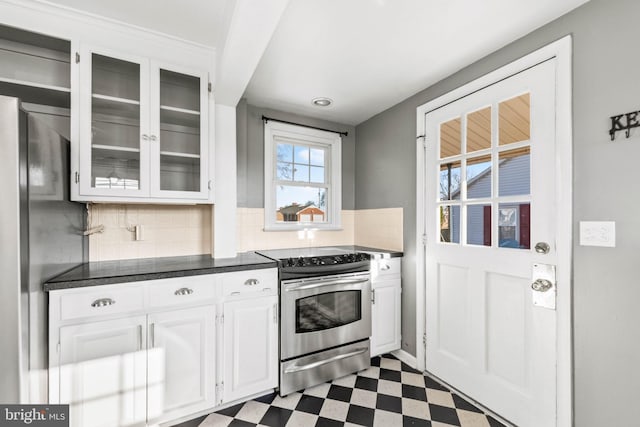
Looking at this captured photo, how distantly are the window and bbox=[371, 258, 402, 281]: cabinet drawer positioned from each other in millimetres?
831

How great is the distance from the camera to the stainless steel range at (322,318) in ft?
6.73

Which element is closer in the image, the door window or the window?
the door window

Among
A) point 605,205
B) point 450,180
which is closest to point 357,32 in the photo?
point 450,180

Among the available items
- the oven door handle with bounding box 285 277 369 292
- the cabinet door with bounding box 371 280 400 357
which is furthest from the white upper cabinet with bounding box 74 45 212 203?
the cabinet door with bounding box 371 280 400 357

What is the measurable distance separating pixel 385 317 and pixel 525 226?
4.42 ft

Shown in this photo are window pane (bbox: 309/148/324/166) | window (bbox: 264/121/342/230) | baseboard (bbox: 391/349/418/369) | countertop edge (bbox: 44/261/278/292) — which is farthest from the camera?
window pane (bbox: 309/148/324/166)

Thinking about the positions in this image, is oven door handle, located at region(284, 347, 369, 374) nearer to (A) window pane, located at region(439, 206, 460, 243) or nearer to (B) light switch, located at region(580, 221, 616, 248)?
(A) window pane, located at region(439, 206, 460, 243)

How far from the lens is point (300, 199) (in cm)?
305

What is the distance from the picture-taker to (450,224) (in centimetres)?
219

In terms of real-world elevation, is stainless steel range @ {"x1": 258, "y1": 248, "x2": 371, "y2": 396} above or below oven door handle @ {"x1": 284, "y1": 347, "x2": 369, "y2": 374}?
above

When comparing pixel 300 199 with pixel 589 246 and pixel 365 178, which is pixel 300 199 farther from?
pixel 589 246

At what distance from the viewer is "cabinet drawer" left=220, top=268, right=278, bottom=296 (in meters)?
1.88

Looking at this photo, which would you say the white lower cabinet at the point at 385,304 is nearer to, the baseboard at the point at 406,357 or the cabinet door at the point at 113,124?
the baseboard at the point at 406,357

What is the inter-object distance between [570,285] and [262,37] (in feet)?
6.68
